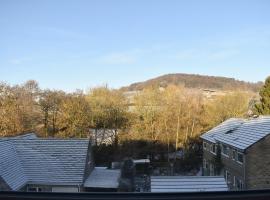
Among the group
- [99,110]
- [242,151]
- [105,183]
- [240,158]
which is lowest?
[240,158]

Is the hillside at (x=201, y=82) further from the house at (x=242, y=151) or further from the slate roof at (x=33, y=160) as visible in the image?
the house at (x=242, y=151)

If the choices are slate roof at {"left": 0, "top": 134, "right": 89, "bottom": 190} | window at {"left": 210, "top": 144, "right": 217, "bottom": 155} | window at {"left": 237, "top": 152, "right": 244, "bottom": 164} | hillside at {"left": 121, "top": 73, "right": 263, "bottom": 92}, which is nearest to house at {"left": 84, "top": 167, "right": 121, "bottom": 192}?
slate roof at {"left": 0, "top": 134, "right": 89, "bottom": 190}

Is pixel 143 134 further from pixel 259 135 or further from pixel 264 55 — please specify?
pixel 259 135

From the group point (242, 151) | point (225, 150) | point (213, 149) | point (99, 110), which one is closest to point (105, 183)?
point (99, 110)

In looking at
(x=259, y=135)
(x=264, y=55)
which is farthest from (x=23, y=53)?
(x=259, y=135)

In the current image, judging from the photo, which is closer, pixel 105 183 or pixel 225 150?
pixel 105 183

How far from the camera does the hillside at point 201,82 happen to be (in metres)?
1.02

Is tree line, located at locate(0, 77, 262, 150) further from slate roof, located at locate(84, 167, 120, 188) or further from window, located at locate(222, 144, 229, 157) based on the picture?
window, located at locate(222, 144, 229, 157)

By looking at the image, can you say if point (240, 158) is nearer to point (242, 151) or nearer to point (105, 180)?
point (242, 151)

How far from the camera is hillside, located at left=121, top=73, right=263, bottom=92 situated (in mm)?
1018

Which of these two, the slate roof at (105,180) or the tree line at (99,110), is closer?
the tree line at (99,110)

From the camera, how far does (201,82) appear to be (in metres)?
1.03

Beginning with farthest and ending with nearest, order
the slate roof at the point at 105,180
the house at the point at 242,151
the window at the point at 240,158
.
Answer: the window at the point at 240,158
the house at the point at 242,151
the slate roof at the point at 105,180

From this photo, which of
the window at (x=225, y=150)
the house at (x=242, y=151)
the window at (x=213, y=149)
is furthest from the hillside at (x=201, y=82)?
the window at (x=225, y=150)
